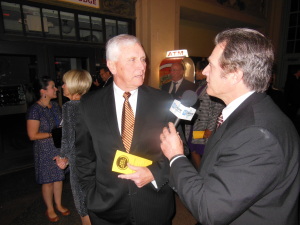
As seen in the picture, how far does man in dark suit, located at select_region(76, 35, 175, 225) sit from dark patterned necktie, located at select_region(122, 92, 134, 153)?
0.02m

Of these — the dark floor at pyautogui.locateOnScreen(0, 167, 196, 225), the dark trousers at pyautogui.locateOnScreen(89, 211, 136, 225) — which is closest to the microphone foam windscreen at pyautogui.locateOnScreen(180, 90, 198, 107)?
the dark trousers at pyautogui.locateOnScreen(89, 211, 136, 225)

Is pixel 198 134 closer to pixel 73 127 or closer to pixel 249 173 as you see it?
pixel 73 127

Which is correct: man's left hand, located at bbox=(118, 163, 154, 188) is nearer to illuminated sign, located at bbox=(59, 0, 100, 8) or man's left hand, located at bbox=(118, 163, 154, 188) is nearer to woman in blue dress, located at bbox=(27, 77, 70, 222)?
woman in blue dress, located at bbox=(27, 77, 70, 222)

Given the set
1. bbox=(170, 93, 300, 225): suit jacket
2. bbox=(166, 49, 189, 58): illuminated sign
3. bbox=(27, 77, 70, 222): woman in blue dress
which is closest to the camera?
bbox=(170, 93, 300, 225): suit jacket

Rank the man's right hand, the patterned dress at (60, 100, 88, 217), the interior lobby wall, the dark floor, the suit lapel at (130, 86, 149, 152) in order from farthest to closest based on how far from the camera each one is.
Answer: the interior lobby wall < the dark floor < the patterned dress at (60, 100, 88, 217) < the suit lapel at (130, 86, 149, 152) < the man's right hand

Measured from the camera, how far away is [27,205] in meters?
2.91

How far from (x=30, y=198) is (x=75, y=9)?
411 centimetres

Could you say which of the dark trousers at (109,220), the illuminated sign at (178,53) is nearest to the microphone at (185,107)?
the dark trousers at (109,220)

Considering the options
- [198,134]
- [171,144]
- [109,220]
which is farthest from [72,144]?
[198,134]

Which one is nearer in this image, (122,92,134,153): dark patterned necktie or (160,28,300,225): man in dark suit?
(160,28,300,225): man in dark suit

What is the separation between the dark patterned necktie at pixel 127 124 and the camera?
137cm

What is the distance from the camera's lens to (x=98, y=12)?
5082 mm

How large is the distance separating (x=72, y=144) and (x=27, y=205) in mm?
1766

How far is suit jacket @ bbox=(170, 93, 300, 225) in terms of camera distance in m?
0.77
